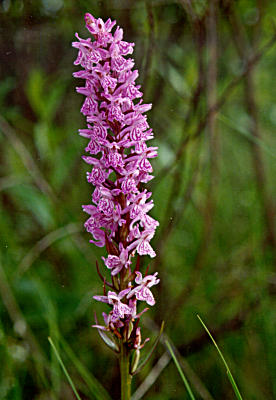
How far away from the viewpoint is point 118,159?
1.40 ft

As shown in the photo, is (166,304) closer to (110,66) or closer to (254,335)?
(254,335)

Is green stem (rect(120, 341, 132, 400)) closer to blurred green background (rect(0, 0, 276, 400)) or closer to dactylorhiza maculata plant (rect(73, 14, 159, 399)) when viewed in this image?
dactylorhiza maculata plant (rect(73, 14, 159, 399))

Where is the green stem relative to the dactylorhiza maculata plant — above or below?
below

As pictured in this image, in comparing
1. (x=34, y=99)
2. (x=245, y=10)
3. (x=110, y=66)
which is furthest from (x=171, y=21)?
(x=110, y=66)

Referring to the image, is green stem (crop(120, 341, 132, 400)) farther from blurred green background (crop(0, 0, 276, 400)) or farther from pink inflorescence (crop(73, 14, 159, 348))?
blurred green background (crop(0, 0, 276, 400))

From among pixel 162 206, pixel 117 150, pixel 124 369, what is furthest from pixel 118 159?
pixel 162 206

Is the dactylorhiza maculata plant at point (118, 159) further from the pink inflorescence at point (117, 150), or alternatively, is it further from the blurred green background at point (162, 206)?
the blurred green background at point (162, 206)

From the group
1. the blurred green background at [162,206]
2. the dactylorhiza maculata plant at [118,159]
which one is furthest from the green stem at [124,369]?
the blurred green background at [162,206]

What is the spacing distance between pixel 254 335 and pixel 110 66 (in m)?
0.72

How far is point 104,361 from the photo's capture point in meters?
0.93


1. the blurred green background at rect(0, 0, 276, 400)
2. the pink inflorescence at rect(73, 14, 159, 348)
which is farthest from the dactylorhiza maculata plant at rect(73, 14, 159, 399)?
the blurred green background at rect(0, 0, 276, 400)

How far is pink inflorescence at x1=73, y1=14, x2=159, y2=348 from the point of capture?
1.40 ft

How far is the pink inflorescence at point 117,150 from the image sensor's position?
428 millimetres

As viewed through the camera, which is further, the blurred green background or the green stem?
the blurred green background
